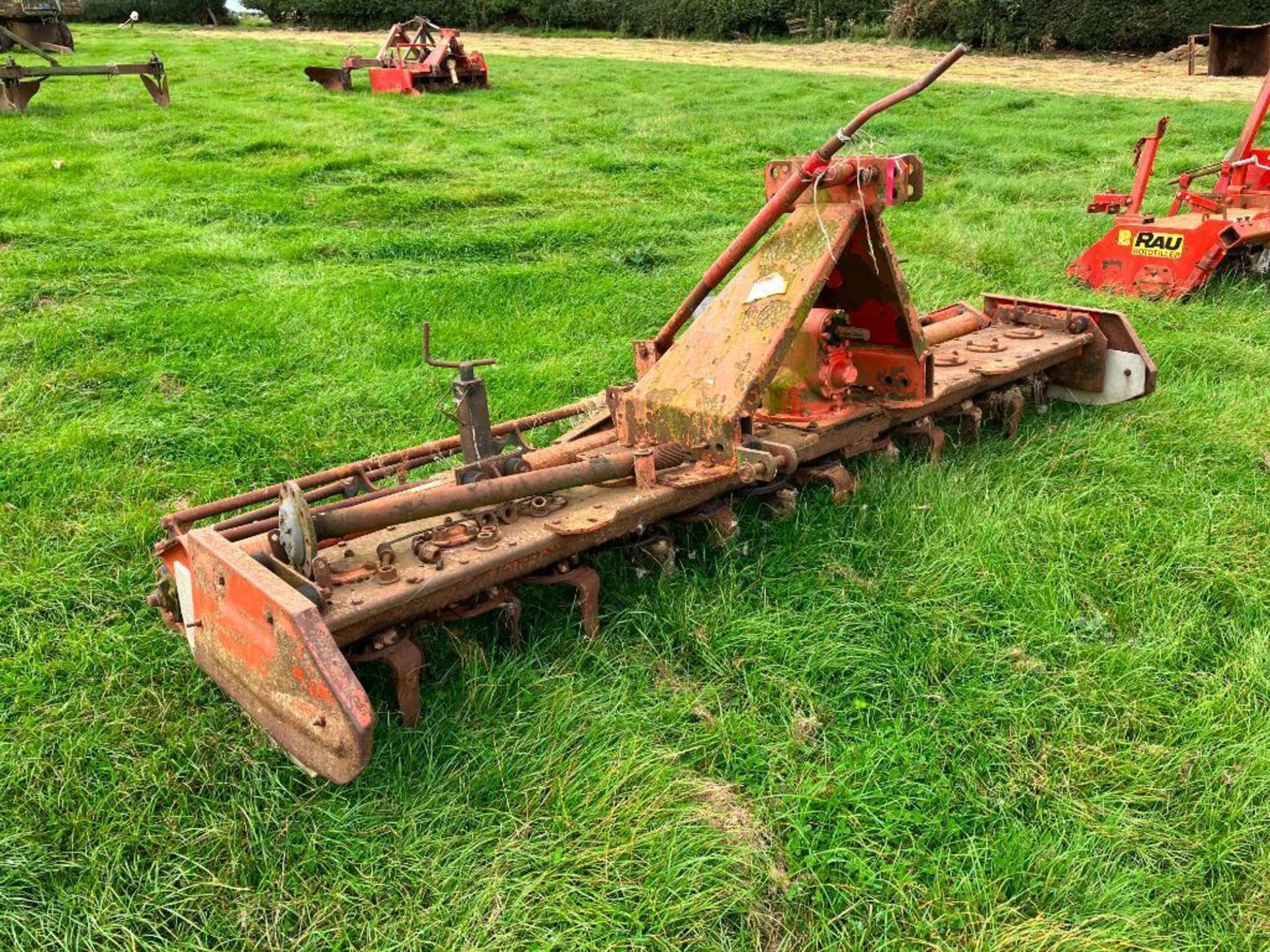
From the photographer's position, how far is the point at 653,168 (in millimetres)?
11594

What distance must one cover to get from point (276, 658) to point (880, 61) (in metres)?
23.5

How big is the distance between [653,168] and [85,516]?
8634 millimetres

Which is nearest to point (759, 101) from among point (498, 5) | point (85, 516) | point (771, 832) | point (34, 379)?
point (34, 379)

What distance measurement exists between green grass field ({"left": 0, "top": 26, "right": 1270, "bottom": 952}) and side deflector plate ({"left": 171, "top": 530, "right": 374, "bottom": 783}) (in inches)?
9.7

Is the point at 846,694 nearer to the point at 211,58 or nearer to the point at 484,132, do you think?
the point at 484,132

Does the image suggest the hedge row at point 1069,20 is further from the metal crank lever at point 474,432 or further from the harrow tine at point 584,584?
the harrow tine at point 584,584

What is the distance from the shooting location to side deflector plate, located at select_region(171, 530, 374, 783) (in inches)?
95.0

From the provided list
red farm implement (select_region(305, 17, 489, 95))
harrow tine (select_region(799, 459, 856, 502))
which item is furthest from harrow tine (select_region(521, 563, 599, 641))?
red farm implement (select_region(305, 17, 489, 95))

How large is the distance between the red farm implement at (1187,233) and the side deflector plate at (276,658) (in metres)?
6.44

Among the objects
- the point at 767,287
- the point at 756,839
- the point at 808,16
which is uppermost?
the point at 767,287

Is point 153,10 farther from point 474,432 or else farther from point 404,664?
point 404,664

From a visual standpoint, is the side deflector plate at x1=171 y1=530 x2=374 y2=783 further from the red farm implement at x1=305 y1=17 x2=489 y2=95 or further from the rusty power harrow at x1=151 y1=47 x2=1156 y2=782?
the red farm implement at x1=305 y1=17 x2=489 y2=95

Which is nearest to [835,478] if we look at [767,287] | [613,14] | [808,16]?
[767,287]

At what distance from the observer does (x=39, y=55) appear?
14.3 meters
